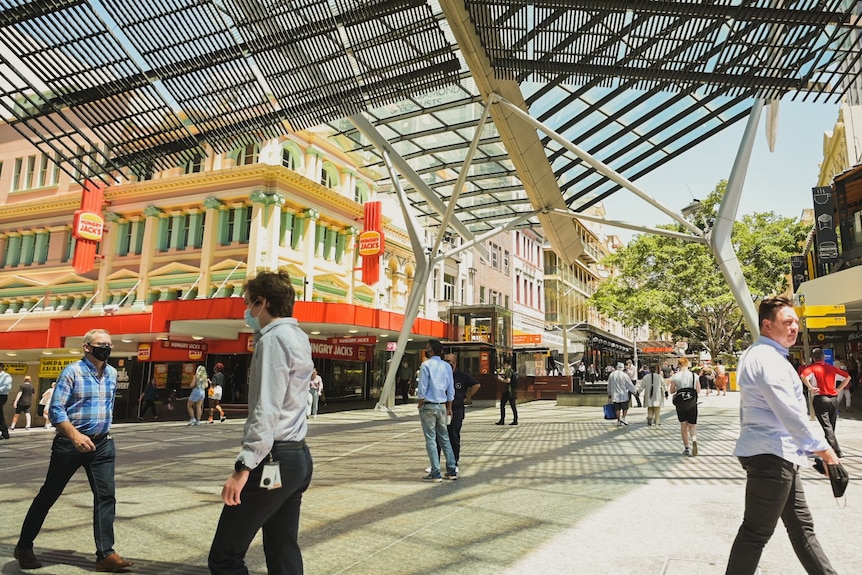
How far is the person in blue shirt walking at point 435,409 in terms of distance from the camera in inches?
304

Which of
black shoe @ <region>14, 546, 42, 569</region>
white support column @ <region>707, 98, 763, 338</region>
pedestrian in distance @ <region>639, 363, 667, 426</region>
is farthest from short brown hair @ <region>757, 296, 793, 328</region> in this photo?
white support column @ <region>707, 98, 763, 338</region>

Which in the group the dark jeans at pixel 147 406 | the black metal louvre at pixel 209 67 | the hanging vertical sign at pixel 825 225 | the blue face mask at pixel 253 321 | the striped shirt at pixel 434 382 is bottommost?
the dark jeans at pixel 147 406

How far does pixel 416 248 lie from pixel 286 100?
45.5 ft

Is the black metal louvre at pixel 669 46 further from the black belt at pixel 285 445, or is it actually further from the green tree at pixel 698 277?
the green tree at pixel 698 277

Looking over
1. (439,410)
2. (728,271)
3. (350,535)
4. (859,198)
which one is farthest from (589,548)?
(859,198)

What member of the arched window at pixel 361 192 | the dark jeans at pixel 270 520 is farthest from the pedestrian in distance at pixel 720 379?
the dark jeans at pixel 270 520

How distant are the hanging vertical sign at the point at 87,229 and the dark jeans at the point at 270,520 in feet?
93.8

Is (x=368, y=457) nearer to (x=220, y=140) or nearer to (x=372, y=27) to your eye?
(x=220, y=140)

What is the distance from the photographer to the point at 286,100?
30.8 ft

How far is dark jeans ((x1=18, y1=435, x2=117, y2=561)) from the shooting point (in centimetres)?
422

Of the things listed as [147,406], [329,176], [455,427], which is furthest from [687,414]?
[329,176]

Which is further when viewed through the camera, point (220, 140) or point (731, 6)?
point (220, 140)

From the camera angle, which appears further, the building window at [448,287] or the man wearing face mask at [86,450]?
the building window at [448,287]

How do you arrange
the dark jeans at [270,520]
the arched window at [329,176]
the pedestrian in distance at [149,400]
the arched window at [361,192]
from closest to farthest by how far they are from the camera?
the dark jeans at [270,520]
the pedestrian in distance at [149,400]
the arched window at [329,176]
the arched window at [361,192]
